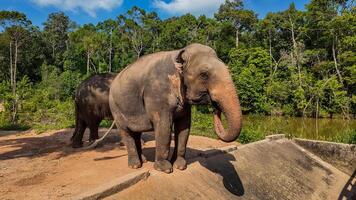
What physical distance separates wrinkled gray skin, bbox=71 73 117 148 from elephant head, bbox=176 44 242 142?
12.0 feet

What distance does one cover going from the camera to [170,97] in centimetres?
523

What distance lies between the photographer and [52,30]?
5322 cm

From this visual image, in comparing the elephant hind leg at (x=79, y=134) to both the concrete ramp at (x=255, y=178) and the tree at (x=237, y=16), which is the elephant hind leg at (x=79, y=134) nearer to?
the concrete ramp at (x=255, y=178)

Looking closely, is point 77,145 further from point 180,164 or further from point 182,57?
point 182,57

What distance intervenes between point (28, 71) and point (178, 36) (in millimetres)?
22051

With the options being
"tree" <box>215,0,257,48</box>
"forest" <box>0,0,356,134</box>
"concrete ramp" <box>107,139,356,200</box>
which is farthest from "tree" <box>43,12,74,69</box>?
"concrete ramp" <box>107,139,356,200</box>

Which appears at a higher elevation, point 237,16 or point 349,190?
point 237,16

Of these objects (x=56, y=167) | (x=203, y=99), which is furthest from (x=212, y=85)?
(x=56, y=167)

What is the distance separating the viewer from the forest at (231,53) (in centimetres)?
2695

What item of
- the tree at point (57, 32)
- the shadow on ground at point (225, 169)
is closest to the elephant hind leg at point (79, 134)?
the shadow on ground at point (225, 169)

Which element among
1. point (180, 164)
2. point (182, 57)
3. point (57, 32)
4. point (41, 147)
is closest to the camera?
point (182, 57)

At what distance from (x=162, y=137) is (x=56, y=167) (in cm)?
278

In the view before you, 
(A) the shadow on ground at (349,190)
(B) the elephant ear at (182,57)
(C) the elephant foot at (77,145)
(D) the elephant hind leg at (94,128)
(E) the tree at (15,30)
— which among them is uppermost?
(E) the tree at (15,30)

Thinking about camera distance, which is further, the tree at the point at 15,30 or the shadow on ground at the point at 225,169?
the tree at the point at 15,30
